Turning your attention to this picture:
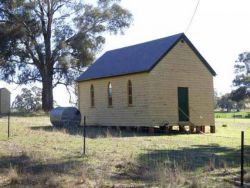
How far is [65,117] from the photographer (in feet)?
114

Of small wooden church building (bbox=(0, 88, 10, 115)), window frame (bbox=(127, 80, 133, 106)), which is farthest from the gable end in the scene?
small wooden church building (bbox=(0, 88, 10, 115))

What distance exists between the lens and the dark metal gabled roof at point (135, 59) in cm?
3047

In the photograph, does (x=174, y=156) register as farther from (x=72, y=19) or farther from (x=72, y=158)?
(x=72, y=19)

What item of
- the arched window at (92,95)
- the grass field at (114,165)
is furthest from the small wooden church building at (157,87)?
the grass field at (114,165)

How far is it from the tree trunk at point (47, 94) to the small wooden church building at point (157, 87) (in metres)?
21.2

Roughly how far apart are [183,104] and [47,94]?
90.0ft

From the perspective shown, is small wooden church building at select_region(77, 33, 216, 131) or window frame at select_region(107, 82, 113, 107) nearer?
small wooden church building at select_region(77, 33, 216, 131)

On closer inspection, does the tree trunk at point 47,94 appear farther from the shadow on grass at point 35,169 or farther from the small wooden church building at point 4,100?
the shadow on grass at point 35,169

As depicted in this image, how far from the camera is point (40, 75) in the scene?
56.8 metres

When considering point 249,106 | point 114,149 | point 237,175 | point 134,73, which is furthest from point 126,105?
point 249,106

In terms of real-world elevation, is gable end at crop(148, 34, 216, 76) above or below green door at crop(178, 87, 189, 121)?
above

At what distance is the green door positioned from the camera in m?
31.4

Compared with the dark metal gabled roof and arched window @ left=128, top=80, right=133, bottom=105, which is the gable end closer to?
the dark metal gabled roof

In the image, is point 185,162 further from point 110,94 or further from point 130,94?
point 110,94
